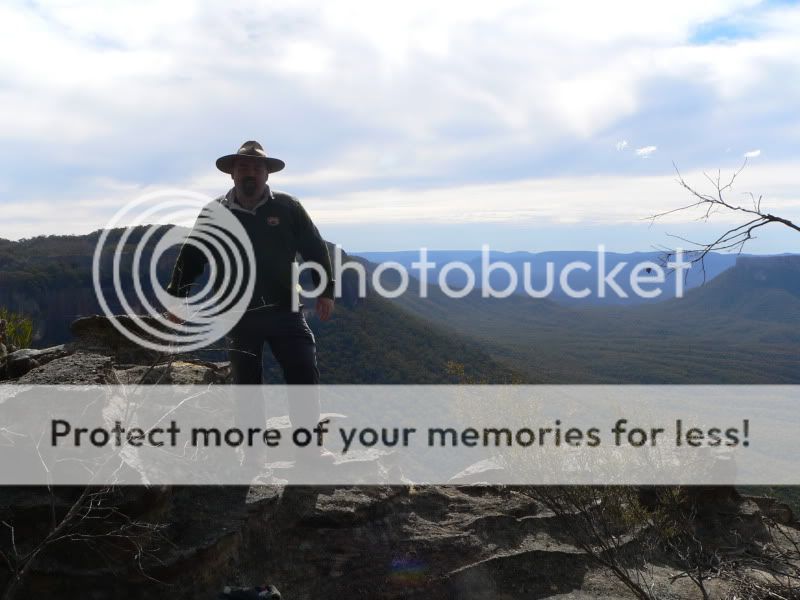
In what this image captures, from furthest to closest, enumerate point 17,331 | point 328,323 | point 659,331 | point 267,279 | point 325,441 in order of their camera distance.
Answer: point 659,331 < point 328,323 < point 17,331 < point 325,441 < point 267,279

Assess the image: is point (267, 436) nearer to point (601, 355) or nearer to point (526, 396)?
point (526, 396)

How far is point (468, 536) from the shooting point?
5.75 m

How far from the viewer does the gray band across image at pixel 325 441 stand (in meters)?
4.14

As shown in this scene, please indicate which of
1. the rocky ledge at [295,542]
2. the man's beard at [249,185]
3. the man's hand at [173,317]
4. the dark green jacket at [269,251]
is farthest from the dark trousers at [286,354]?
the man's beard at [249,185]

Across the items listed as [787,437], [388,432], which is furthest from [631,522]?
[787,437]

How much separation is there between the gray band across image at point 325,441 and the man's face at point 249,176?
1.51 metres

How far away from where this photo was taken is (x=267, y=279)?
5250mm

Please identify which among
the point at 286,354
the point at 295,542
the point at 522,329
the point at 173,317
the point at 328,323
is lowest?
the point at 522,329

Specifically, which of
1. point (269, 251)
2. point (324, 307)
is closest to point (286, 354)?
point (324, 307)

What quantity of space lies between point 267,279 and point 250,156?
3.07 ft

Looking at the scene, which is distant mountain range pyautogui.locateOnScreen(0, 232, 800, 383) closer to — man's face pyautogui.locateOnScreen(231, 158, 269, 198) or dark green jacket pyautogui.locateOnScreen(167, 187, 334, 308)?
dark green jacket pyautogui.locateOnScreen(167, 187, 334, 308)

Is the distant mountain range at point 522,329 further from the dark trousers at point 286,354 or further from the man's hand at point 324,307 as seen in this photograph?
the dark trousers at point 286,354

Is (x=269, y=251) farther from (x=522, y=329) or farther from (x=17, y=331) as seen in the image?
(x=522, y=329)

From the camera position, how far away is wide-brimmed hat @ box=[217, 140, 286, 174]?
5.10 metres
